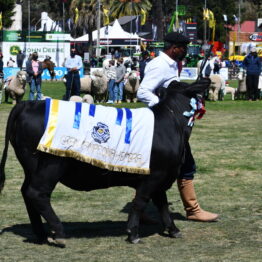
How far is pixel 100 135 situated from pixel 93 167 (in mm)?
325

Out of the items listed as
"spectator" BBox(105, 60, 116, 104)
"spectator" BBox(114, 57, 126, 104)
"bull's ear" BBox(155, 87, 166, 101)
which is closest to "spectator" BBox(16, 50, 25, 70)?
"spectator" BBox(105, 60, 116, 104)

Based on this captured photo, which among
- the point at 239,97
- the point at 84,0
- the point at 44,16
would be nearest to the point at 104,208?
the point at 239,97

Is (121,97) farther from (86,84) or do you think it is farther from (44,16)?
(44,16)

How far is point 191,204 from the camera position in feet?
25.8

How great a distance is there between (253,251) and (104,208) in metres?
2.43

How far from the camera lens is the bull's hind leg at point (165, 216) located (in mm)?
7141

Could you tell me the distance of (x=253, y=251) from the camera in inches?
259

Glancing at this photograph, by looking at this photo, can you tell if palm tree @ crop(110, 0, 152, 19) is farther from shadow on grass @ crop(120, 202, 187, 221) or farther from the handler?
the handler

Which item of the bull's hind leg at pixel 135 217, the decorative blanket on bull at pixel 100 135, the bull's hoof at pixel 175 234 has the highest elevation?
the decorative blanket on bull at pixel 100 135

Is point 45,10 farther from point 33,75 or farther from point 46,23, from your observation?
point 33,75

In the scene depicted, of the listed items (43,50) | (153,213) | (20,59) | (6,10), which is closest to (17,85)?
(153,213)

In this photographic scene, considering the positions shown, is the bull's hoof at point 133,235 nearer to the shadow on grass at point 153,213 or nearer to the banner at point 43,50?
the shadow on grass at point 153,213

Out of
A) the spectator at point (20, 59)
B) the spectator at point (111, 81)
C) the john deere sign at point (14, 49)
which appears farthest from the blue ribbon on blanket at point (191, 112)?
the john deere sign at point (14, 49)

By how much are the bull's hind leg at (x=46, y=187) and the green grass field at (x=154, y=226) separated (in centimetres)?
21
